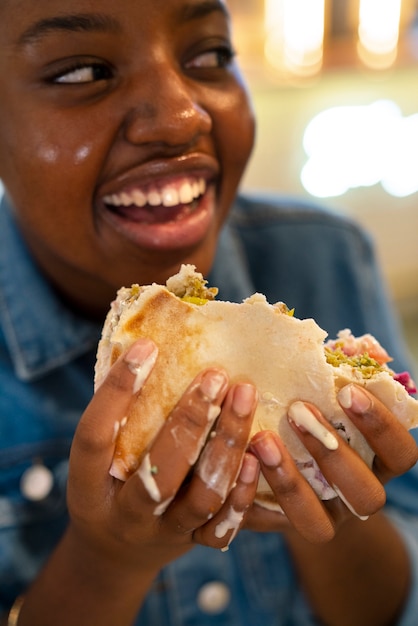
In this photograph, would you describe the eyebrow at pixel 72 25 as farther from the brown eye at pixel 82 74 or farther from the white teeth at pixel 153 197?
the white teeth at pixel 153 197

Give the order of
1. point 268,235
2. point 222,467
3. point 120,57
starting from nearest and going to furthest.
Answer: point 222,467 → point 120,57 → point 268,235

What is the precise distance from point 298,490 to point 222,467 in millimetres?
101

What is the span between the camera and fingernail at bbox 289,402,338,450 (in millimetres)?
780

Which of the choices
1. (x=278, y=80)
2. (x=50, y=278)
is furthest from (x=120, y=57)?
(x=278, y=80)

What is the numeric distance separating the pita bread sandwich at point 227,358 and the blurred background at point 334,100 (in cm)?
205

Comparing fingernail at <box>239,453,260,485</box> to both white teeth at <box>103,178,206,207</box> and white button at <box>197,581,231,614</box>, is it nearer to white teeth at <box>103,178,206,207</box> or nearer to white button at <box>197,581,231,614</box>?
white teeth at <box>103,178,206,207</box>

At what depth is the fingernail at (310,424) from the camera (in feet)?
2.56

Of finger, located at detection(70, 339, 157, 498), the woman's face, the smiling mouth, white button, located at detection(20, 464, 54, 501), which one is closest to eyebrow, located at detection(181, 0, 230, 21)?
the woman's face

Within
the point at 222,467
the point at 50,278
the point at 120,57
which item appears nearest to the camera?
the point at 222,467

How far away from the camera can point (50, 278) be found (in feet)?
4.42

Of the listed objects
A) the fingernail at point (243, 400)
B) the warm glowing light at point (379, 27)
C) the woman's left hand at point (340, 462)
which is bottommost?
the warm glowing light at point (379, 27)

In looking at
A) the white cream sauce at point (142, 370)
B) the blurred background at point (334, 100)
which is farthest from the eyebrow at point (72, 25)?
the blurred background at point (334, 100)

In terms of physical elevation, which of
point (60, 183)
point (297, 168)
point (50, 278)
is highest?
point (60, 183)

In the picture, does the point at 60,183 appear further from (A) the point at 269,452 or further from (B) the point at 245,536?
(B) the point at 245,536
